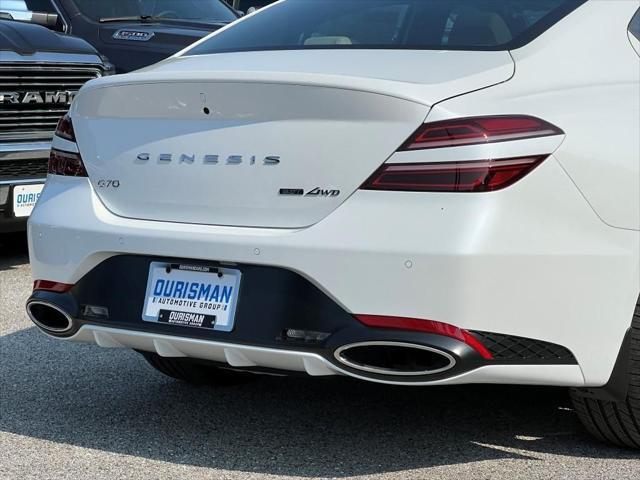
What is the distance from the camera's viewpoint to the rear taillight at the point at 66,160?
3.88m

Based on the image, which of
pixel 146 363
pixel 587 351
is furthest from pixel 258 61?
pixel 146 363

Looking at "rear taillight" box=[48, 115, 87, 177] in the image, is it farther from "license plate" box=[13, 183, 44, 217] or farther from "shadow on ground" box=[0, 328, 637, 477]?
"license plate" box=[13, 183, 44, 217]

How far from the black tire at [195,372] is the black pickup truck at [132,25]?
4.51 metres

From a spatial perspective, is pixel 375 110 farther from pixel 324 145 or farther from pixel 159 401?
pixel 159 401

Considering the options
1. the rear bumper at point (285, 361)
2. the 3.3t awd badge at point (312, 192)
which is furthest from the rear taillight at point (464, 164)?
the rear bumper at point (285, 361)

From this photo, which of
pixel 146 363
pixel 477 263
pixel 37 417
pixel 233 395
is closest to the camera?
pixel 477 263

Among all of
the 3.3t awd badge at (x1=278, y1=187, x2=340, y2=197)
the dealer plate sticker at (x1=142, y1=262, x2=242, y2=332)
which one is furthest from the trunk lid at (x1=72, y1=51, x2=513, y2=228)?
the dealer plate sticker at (x1=142, y1=262, x2=242, y2=332)

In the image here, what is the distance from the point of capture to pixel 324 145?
337 cm

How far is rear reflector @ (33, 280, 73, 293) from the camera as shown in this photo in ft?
12.6

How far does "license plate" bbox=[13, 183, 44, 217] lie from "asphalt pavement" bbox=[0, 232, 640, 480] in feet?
6.03

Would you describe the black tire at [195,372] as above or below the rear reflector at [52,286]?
below

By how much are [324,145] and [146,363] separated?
1888 millimetres

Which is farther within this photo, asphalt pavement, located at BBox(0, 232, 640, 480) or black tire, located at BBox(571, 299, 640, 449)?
asphalt pavement, located at BBox(0, 232, 640, 480)

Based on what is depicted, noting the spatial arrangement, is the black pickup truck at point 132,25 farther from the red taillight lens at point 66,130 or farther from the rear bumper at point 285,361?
the rear bumper at point 285,361
